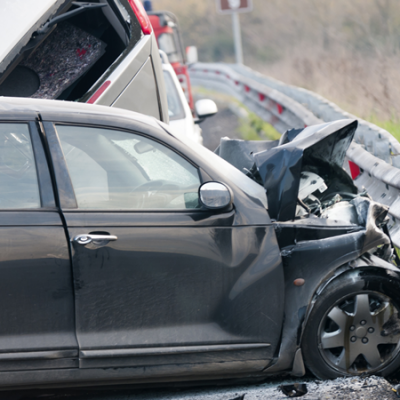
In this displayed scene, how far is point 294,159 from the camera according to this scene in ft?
11.2

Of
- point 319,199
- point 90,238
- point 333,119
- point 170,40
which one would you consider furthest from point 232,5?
point 90,238

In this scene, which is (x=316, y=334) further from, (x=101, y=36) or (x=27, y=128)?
(x=101, y=36)

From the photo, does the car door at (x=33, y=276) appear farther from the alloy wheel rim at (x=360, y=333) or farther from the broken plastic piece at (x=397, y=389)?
the broken plastic piece at (x=397, y=389)

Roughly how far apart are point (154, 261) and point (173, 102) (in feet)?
17.4

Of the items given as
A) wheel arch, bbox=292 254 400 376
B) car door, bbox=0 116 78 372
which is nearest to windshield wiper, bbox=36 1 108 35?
car door, bbox=0 116 78 372

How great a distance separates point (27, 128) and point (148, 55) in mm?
3130

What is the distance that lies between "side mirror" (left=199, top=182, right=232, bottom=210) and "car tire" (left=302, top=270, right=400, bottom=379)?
2.59 feet

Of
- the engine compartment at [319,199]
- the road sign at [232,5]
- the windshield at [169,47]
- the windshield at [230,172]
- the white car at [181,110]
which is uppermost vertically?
the windshield at [230,172]

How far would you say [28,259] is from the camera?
2855mm

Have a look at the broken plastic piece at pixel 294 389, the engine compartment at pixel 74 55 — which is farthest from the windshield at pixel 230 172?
the engine compartment at pixel 74 55

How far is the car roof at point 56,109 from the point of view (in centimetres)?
307

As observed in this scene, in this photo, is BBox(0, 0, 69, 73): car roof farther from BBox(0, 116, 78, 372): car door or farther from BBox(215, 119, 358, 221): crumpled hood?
BBox(0, 116, 78, 372): car door

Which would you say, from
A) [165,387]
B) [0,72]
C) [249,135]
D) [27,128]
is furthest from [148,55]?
[249,135]

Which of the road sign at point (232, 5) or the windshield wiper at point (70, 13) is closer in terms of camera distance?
the windshield wiper at point (70, 13)
